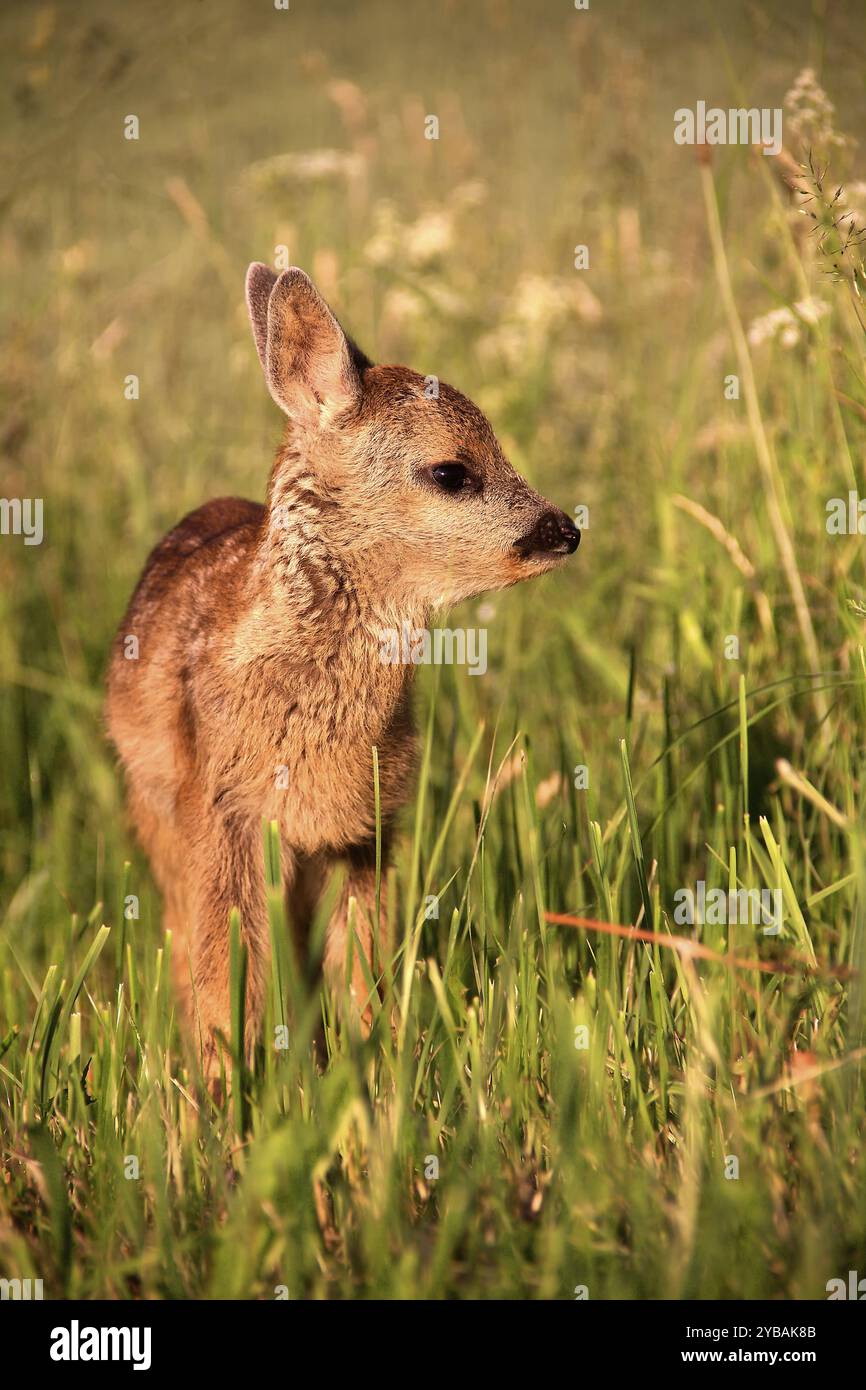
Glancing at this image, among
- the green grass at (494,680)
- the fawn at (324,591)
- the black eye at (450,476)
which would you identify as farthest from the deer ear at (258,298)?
the green grass at (494,680)

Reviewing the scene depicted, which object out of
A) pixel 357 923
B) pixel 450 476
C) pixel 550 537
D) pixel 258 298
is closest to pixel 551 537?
pixel 550 537

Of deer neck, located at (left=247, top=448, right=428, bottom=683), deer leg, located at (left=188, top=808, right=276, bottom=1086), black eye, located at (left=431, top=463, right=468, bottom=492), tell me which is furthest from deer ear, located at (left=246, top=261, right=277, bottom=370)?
deer leg, located at (left=188, top=808, right=276, bottom=1086)

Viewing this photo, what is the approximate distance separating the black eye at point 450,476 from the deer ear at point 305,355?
0.93ft

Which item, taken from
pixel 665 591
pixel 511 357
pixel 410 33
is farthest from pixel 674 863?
pixel 410 33

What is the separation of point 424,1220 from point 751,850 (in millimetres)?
1154

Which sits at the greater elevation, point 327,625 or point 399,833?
point 327,625

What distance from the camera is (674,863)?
3668mm

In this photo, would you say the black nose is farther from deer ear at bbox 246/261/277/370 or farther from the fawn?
deer ear at bbox 246/261/277/370

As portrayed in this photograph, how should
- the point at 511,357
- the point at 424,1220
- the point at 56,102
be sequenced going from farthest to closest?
the point at 511,357, the point at 56,102, the point at 424,1220

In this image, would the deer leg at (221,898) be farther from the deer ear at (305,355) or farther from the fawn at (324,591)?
the deer ear at (305,355)

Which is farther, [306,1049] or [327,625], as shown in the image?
[327,625]

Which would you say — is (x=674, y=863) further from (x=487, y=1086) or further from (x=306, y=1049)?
(x=306, y=1049)

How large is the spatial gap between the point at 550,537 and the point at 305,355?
74 cm

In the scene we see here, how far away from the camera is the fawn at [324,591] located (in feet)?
11.0
